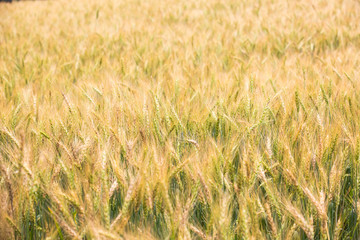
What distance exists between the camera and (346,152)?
0.85m

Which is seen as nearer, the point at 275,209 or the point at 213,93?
the point at 275,209

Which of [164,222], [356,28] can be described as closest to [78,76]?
[164,222]

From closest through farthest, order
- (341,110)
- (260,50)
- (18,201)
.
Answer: (18,201)
(341,110)
(260,50)

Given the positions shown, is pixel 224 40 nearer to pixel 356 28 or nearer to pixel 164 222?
pixel 356 28

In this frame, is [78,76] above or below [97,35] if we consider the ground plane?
below

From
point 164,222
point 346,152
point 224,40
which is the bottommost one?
point 164,222

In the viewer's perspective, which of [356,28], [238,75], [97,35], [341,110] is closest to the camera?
[341,110]

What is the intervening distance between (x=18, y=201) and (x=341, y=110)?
1.14 meters

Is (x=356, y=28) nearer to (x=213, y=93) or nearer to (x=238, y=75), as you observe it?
(x=238, y=75)

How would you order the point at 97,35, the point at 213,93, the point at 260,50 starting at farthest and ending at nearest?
the point at 97,35 < the point at 260,50 < the point at 213,93

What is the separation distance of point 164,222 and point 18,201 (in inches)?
15.0

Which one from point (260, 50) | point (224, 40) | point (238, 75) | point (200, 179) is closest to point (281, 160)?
point (200, 179)

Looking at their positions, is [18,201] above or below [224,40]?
below

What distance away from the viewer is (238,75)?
1657mm
